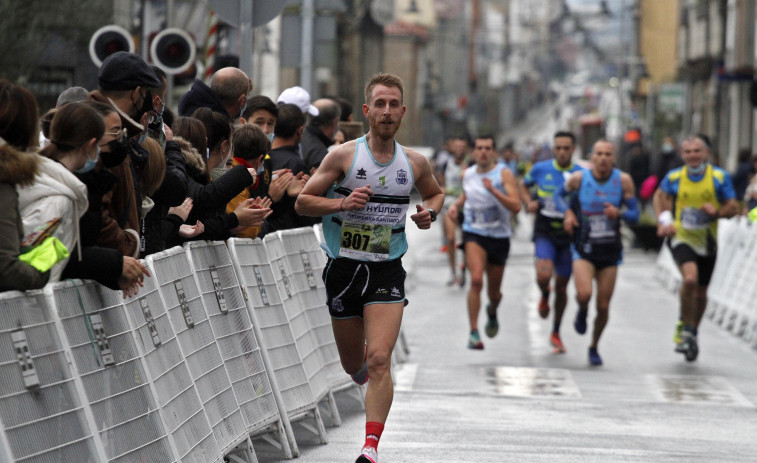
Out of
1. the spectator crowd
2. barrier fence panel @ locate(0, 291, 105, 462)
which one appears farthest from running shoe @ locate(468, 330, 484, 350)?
barrier fence panel @ locate(0, 291, 105, 462)

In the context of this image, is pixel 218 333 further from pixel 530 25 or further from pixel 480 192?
pixel 530 25

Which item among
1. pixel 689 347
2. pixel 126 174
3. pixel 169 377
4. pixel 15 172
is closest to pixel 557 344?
pixel 689 347

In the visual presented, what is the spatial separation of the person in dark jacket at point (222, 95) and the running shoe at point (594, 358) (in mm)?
4827

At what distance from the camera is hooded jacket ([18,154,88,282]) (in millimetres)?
5410

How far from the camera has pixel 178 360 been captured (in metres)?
6.52

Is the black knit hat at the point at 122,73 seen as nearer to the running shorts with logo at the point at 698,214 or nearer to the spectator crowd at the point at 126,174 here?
the spectator crowd at the point at 126,174

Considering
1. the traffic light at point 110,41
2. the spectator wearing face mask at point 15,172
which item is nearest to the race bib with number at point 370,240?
the spectator wearing face mask at point 15,172

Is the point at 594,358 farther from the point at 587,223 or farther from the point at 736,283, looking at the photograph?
the point at 736,283

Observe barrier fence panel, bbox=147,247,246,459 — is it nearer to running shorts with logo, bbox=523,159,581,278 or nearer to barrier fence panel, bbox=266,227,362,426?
barrier fence panel, bbox=266,227,362,426

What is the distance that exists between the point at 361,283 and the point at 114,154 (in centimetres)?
195

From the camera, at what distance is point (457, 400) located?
1047 cm

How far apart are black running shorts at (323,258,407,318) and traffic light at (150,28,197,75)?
9185 millimetres

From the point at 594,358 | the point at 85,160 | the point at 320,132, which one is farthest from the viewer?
the point at 594,358

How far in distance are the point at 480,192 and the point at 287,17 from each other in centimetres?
312
